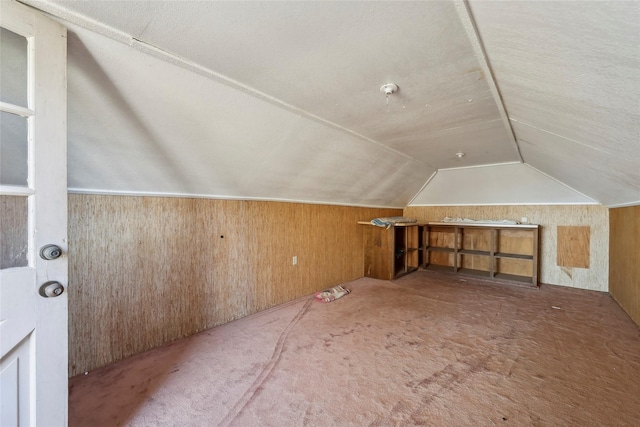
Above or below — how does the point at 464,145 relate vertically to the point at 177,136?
above

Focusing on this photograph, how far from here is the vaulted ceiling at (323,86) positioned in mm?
1038

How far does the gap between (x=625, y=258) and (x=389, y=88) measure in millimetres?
3549

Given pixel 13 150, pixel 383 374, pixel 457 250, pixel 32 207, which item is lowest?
pixel 383 374

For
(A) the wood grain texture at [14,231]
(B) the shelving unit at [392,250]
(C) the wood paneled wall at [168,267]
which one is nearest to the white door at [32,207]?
(A) the wood grain texture at [14,231]

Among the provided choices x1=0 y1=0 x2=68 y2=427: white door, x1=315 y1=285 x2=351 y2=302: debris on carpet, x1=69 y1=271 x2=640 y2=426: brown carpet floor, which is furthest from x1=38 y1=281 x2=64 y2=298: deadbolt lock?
x1=315 y1=285 x2=351 y2=302: debris on carpet

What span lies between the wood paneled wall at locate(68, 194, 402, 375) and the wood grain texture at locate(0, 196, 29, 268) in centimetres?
88

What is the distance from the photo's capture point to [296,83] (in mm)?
1642

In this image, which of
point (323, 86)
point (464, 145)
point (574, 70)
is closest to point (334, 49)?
point (323, 86)

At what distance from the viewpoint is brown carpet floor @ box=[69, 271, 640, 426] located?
1458 mm

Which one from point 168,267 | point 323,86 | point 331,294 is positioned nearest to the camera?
point 323,86

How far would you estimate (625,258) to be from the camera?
118 inches

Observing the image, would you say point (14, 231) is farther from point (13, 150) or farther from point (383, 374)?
point (383, 374)

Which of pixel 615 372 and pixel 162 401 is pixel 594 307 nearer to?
pixel 615 372

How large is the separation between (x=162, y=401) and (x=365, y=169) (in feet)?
9.68
